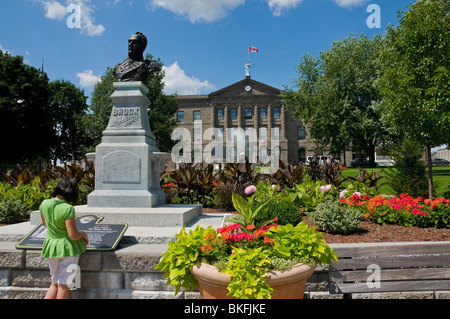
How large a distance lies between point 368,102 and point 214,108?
1072 inches

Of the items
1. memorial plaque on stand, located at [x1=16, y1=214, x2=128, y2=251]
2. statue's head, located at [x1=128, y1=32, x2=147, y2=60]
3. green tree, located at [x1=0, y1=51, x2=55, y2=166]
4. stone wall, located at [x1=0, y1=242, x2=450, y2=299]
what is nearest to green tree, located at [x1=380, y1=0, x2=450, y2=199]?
stone wall, located at [x1=0, y1=242, x2=450, y2=299]

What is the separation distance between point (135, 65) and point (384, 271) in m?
6.33

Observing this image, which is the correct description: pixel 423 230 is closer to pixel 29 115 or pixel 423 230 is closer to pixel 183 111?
pixel 29 115

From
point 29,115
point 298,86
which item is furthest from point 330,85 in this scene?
point 29,115

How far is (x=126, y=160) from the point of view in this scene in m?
6.32

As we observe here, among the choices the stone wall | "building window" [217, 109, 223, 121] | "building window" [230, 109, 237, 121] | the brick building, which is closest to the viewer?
the stone wall

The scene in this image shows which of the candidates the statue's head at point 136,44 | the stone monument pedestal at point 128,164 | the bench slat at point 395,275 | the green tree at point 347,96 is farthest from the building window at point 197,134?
the bench slat at point 395,275

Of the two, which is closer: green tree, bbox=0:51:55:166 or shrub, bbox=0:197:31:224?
shrub, bbox=0:197:31:224

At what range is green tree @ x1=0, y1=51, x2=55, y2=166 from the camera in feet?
82.7

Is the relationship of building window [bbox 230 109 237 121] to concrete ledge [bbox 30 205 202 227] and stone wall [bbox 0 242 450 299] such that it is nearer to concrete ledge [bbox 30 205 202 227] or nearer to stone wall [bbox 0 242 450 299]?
concrete ledge [bbox 30 205 202 227]

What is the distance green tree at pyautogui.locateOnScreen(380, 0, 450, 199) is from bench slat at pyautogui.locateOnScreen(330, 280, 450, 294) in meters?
4.74

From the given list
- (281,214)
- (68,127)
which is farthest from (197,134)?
(281,214)

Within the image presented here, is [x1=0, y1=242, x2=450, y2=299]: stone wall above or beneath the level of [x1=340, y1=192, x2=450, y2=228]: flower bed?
beneath

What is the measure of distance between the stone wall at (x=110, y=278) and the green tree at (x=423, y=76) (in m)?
5.23
